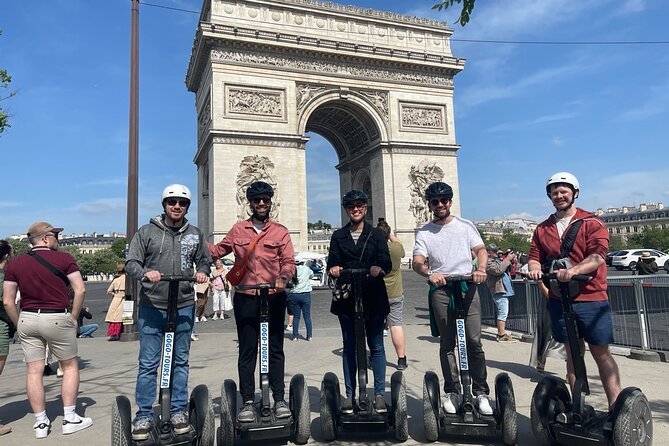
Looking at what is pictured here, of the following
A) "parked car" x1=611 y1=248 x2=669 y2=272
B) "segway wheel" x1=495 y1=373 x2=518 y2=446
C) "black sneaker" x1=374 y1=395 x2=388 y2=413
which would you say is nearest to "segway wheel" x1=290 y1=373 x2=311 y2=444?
"black sneaker" x1=374 y1=395 x2=388 y2=413

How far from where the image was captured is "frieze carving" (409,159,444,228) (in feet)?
91.4

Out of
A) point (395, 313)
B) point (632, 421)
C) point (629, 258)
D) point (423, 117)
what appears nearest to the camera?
point (632, 421)

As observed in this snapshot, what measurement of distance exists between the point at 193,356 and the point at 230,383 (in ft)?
12.9

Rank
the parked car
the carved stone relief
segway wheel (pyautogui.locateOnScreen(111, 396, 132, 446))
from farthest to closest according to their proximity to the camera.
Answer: the parked car, the carved stone relief, segway wheel (pyautogui.locateOnScreen(111, 396, 132, 446))

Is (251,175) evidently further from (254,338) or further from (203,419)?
(203,419)

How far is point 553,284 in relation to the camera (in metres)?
3.31

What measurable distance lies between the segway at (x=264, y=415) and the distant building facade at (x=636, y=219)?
110 m

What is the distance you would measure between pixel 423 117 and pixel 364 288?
87.9ft

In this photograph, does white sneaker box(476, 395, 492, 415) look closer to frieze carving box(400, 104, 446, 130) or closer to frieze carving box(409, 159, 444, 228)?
frieze carving box(409, 159, 444, 228)

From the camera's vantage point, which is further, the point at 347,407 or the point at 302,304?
the point at 302,304

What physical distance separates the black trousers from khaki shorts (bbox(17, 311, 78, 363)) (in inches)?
63.7

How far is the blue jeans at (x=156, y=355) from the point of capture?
132 inches

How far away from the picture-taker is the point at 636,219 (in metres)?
101

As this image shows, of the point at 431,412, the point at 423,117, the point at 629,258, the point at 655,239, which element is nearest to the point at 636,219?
the point at 655,239
